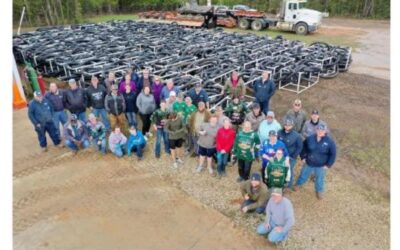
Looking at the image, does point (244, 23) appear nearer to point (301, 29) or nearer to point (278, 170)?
point (301, 29)

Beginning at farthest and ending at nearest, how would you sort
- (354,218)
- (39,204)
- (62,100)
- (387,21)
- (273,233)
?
(387,21), (62,100), (39,204), (354,218), (273,233)

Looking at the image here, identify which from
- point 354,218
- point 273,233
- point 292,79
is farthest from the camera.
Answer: point 292,79

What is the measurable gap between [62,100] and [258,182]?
15.9 feet

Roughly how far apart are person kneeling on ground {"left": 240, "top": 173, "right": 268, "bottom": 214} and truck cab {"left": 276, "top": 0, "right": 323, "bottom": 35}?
1865 centimetres

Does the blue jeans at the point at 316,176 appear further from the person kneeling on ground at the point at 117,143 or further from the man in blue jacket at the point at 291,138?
the person kneeling on ground at the point at 117,143

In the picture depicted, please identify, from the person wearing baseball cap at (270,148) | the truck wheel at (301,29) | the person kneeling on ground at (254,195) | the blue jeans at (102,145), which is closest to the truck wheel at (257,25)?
the truck wheel at (301,29)

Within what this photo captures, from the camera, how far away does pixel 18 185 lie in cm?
603

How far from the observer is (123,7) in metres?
39.9

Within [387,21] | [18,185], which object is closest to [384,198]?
[18,185]

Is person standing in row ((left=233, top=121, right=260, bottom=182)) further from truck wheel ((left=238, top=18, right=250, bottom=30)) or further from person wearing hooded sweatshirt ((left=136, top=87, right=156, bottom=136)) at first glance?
truck wheel ((left=238, top=18, right=250, bottom=30))

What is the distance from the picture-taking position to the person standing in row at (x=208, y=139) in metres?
5.88

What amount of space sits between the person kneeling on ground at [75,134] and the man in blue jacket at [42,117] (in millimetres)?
407

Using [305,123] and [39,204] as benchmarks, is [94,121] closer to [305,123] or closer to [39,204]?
[39,204]

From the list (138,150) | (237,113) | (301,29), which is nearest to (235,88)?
(237,113)
